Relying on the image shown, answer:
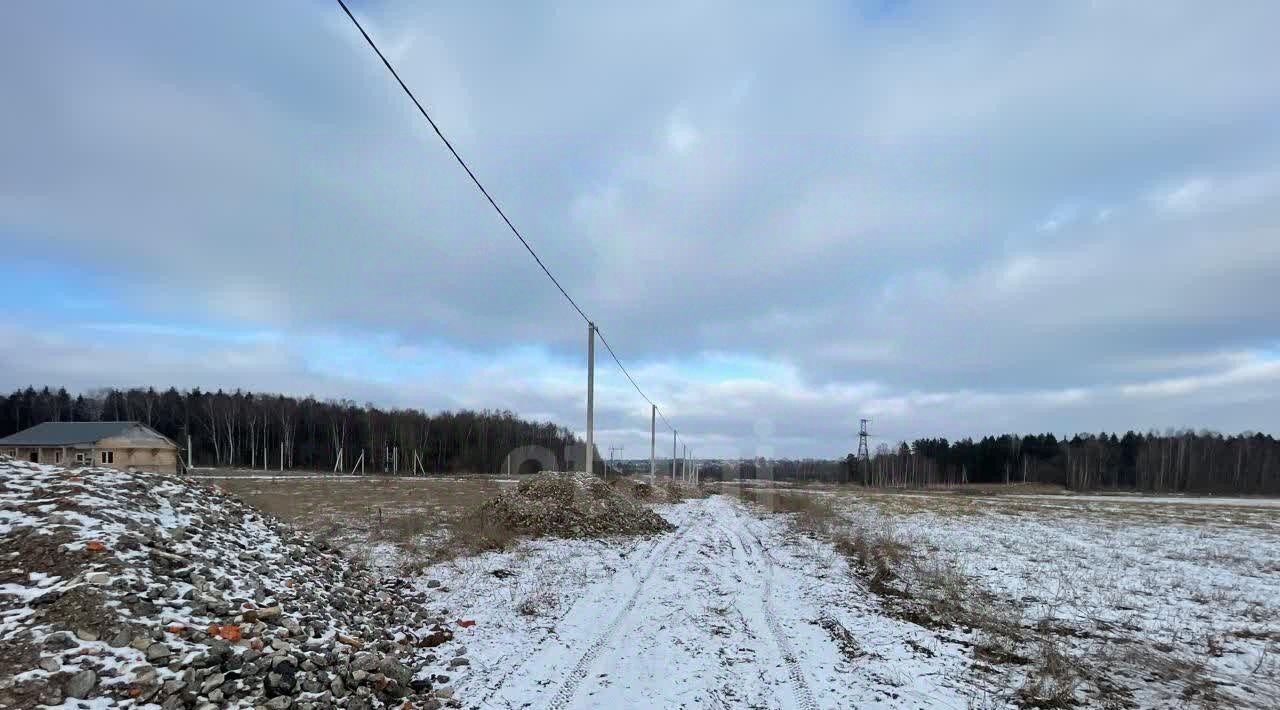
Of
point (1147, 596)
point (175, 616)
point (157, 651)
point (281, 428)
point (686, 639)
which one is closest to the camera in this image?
point (157, 651)

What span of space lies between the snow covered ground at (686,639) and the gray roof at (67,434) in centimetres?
4427

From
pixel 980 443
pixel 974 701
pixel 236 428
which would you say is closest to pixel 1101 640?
pixel 974 701

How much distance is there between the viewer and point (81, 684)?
14.4 feet

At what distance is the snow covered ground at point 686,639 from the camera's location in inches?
228

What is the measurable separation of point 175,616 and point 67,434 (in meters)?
53.5

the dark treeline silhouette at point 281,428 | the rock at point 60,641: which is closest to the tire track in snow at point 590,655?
the rock at point 60,641

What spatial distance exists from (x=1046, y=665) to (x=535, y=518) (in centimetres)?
1346

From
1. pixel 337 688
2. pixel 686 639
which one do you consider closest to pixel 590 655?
pixel 686 639

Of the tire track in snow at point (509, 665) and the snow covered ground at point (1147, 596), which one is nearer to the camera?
the tire track in snow at point (509, 665)

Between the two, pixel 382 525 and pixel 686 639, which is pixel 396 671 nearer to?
pixel 686 639

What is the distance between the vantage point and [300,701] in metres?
4.90

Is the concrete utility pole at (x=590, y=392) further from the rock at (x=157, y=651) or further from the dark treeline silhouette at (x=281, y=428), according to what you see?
the dark treeline silhouette at (x=281, y=428)

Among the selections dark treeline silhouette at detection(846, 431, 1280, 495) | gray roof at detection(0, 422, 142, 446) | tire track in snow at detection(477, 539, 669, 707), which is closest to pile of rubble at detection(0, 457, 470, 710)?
tire track in snow at detection(477, 539, 669, 707)

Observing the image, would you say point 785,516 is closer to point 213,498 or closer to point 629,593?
point 629,593
